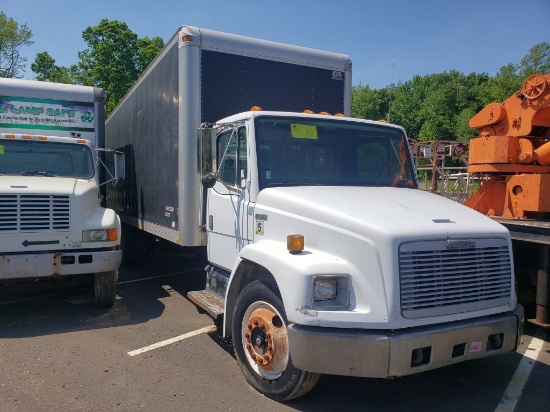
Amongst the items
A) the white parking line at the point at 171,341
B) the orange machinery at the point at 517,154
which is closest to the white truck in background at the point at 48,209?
the white parking line at the point at 171,341

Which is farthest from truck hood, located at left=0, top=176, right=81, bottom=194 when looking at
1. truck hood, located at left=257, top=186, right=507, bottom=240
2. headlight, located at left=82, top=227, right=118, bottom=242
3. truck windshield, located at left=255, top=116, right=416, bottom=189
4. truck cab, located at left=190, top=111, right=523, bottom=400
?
truck hood, located at left=257, top=186, right=507, bottom=240

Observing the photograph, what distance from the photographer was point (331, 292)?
3359 mm

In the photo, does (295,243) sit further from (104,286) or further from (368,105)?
(368,105)

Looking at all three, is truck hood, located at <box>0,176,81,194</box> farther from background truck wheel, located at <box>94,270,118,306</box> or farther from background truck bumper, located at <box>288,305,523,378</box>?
background truck bumper, located at <box>288,305,523,378</box>

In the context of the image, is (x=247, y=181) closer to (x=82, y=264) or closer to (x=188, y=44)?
(x=188, y=44)

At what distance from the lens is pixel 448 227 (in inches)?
136

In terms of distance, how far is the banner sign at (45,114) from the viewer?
7879 mm

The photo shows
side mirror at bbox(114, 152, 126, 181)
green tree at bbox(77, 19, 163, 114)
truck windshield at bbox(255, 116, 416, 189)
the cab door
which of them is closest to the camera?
truck windshield at bbox(255, 116, 416, 189)

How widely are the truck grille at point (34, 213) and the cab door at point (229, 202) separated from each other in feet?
6.63

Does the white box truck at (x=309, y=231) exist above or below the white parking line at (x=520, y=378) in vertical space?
above

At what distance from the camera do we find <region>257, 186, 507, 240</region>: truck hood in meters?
3.38

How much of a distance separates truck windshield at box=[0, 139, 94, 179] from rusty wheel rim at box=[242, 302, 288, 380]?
4.41 m

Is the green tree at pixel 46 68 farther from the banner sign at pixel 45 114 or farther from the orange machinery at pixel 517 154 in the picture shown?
the orange machinery at pixel 517 154

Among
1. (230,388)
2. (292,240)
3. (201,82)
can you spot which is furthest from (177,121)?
(230,388)
